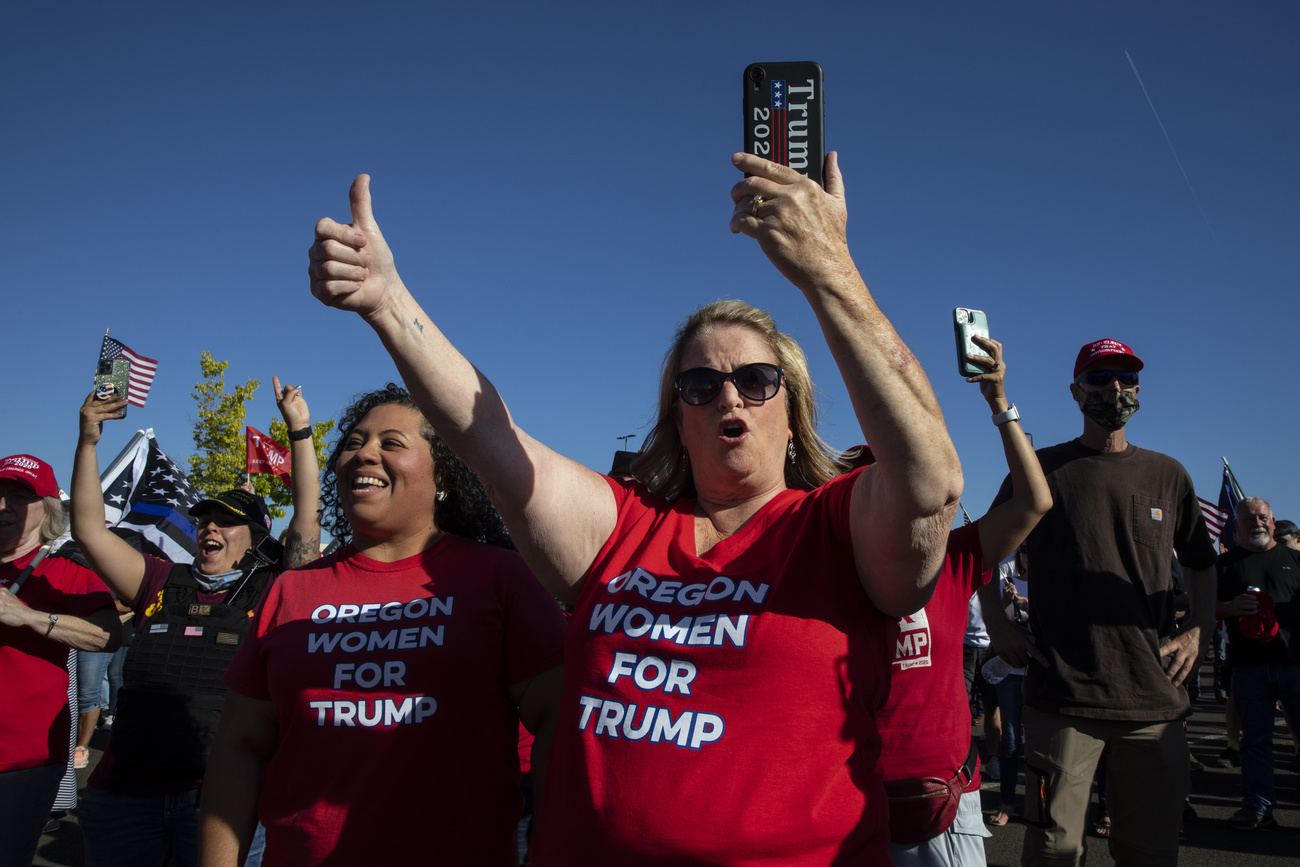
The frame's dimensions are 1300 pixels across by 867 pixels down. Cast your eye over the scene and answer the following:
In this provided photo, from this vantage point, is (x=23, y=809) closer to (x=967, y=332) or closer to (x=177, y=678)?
(x=177, y=678)

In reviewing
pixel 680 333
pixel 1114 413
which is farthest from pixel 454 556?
pixel 1114 413

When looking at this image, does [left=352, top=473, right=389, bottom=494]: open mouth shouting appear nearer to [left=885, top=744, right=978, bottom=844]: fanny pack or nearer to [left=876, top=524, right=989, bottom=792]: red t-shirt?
[left=876, top=524, right=989, bottom=792]: red t-shirt

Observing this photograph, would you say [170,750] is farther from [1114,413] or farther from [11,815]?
[1114,413]

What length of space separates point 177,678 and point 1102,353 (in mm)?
4216

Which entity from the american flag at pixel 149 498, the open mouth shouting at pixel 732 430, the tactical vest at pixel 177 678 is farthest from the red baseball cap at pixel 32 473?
the american flag at pixel 149 498

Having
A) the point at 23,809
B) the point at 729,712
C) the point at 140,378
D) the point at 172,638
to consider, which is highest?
the point at 140,378

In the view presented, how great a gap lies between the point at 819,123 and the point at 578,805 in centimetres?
138

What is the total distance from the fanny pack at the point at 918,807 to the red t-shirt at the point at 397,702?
112 centimetres

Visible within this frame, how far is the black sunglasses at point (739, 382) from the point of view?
190 centimetres

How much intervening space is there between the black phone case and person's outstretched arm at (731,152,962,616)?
13cm

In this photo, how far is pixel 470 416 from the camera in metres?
1.63

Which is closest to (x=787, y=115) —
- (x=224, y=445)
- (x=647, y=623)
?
(x=647, y=623)

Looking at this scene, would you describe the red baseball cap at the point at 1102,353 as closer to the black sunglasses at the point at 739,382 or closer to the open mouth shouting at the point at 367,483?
the black sunglasses at the point at 739,382

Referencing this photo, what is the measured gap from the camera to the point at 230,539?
3.81 meters
